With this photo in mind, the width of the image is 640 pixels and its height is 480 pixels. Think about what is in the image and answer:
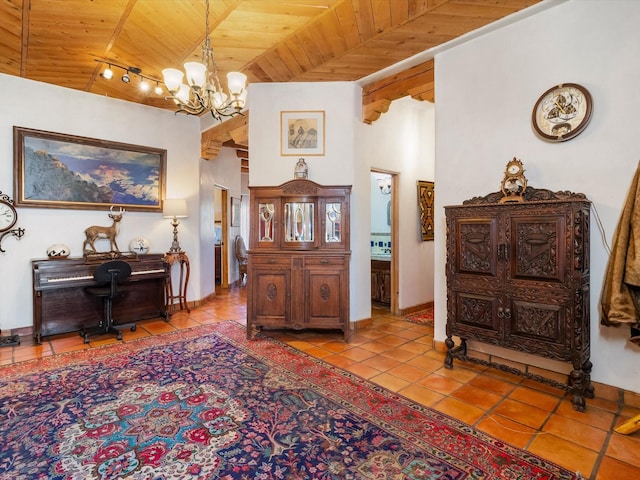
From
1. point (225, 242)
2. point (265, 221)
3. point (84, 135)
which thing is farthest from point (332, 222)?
point (225, 242)

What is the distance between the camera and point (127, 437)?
2.01 m

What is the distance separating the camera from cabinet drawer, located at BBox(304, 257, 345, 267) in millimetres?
3729

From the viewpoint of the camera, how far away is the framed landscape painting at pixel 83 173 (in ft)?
13.0

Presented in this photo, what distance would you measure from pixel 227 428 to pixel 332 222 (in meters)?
2.33

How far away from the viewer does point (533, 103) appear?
278 cm

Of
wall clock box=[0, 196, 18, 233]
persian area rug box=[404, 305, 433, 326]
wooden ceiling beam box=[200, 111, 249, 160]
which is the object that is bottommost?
persian area rug box=[404, 305, 433, 326]

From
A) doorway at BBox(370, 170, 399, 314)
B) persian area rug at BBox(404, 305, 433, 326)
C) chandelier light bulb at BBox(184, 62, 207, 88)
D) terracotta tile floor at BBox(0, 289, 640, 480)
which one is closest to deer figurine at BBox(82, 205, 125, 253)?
terracotta tile floor at BBox(0, 289, 640, 480)

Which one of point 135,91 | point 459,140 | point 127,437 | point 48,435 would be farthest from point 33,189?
point 459,140

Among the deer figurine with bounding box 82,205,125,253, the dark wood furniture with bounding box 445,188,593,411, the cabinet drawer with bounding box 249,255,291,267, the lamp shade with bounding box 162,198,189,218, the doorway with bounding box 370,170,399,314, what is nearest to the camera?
the dark wood furniture with bounding box 445,188,593,411

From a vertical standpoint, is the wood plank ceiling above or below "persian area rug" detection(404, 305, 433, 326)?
above

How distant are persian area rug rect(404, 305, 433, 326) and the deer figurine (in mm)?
4142

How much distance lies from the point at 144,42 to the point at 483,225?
3.62 meters

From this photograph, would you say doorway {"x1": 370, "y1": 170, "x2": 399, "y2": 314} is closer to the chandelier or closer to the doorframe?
the chandelier

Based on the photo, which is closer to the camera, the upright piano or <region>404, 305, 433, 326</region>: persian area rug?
the upright piano
